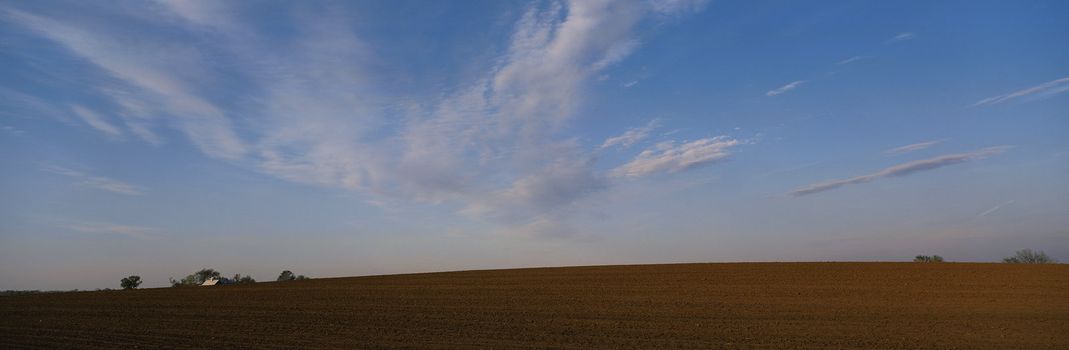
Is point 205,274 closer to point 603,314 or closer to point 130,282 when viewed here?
point 130,282

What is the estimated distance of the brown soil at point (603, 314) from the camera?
1808 centimetres

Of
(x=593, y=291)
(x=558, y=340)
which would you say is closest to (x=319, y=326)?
(x=558, y=340)

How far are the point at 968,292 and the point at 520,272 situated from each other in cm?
2970

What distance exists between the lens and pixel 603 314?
23.8 meters

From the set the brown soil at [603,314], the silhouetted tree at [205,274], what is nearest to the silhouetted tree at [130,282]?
the silhouetted tree at [205,274]

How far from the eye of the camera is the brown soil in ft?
59.3

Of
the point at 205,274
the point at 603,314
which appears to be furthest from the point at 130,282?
the point at 603,314

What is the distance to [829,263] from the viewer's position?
1877 inches

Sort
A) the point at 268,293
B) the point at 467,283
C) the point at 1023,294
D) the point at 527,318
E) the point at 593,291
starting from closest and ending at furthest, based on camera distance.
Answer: the point at 527,318 → the point at 1023,294 → the point at 593,291 → the point at 268,293 → the point at 467,283

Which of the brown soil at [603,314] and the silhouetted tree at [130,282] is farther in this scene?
the silhouetted tree at [130,282]

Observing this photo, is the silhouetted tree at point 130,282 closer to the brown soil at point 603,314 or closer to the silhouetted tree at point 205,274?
the silhouetted tree at point 205,274

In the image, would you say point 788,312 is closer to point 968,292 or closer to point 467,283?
point 968,292

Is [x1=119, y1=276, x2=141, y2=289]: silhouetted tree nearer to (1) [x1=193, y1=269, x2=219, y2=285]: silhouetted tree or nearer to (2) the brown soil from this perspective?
(1) [x1=193, y1=269, x2=219, y2=285]: silhouetted tree

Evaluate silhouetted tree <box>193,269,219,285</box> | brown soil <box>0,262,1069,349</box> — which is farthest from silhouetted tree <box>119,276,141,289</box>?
brown soil <box>0,262,1069,349</box>
